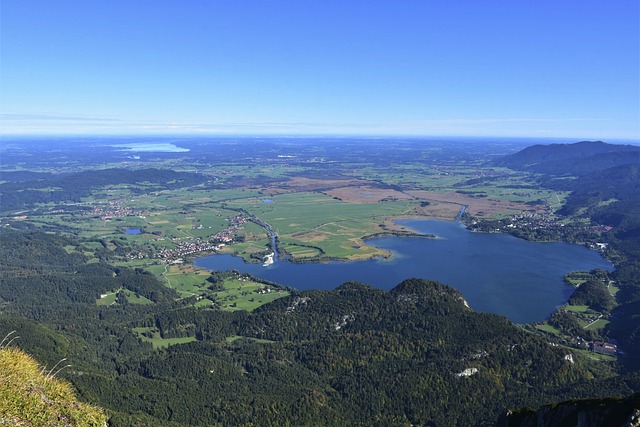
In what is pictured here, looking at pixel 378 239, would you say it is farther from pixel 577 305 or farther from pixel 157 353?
pixel 157 353

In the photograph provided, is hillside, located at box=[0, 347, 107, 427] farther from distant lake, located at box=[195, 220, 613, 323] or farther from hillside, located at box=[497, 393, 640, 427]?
distant lake, located at box=[195, 220, 613, 323]

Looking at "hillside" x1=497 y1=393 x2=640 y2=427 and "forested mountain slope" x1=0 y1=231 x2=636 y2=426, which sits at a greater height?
"hillside" x1=497 y1=393 x2=640 y2=427

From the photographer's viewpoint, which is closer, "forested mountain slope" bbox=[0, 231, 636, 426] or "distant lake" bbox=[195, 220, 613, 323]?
"forested mountain slope" bbox=[0, 231, 636, 426]

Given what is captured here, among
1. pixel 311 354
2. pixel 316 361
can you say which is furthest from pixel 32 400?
pixel 311 354

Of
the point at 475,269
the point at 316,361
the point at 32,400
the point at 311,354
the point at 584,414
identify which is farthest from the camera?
the point at 475,269

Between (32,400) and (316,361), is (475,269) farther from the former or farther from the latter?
(32,400)

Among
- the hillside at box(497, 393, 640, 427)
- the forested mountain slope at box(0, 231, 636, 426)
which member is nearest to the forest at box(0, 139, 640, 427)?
the forested mountain slope at box(0, 231, 636, 426)
